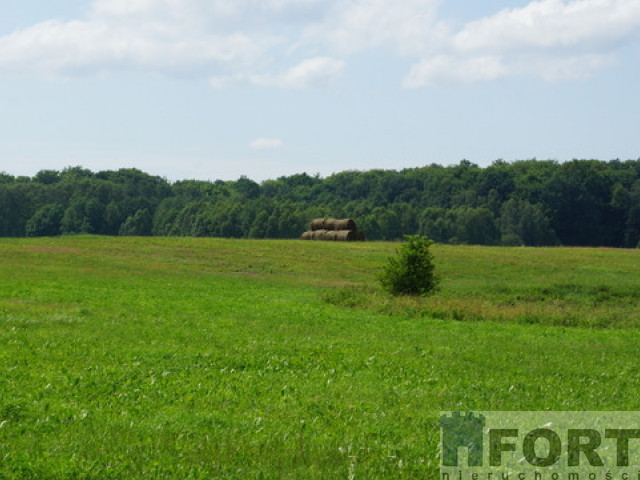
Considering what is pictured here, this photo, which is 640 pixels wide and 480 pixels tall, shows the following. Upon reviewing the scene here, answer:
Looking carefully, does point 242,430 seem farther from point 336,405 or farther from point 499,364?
point 499,364

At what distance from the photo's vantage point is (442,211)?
160 meters

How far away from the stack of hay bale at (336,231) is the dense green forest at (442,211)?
142 feet

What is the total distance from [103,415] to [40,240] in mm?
73054

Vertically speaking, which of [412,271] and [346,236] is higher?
[346,236]

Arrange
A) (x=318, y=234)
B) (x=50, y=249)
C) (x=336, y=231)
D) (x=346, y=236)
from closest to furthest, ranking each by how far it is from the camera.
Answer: (x=50, y=249) → (x=346, y=236) → (x=336, y=231) → (x=318, y=234)

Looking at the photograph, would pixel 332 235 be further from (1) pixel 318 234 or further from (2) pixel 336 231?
(1) pixel 318 234

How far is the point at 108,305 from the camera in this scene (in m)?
29.5

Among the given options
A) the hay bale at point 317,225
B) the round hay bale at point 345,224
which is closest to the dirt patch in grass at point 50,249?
the round hay bale at point 345,224

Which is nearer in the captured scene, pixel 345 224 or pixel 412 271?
pixel 412 271

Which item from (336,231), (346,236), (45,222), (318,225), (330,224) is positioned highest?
(45,222)

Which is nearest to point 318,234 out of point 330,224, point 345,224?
point 330,224

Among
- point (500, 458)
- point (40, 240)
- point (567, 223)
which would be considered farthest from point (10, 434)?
point (567, 223)

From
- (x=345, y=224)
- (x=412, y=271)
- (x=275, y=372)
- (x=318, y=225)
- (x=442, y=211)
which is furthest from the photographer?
(x=442, y=211)

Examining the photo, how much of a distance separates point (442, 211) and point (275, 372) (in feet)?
478
